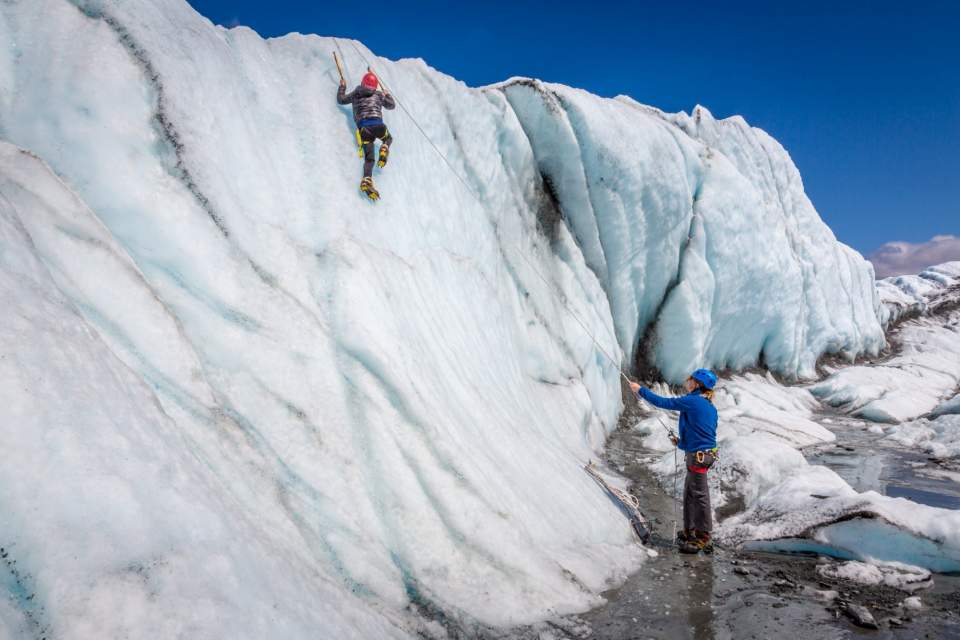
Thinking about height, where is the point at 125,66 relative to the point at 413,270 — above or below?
above

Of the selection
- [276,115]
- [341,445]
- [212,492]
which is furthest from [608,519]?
[276,115]

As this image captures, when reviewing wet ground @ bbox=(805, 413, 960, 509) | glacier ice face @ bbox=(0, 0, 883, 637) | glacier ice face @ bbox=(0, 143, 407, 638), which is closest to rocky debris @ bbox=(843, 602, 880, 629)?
glacier ice face @ bbox=(0, 0, 883, 637)

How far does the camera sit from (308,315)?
3.46 metres

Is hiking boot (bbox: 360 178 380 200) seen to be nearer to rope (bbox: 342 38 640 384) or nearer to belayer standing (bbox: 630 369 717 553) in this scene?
rope (bbox: 342 38 640 384)

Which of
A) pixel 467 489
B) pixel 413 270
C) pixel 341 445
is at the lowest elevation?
pixel 467 489


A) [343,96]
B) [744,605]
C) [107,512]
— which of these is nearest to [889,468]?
[744,605]

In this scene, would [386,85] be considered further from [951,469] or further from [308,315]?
[951,469]

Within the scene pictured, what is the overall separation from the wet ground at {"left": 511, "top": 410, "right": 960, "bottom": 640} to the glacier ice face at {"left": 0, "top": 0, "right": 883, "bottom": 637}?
188 mm

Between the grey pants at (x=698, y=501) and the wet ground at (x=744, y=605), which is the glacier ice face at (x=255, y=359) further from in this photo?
the grey pants at (x=698, y=501)

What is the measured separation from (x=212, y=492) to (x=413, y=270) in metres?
2.95

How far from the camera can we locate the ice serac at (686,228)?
969cm

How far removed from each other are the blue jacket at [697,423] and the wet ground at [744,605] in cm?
86

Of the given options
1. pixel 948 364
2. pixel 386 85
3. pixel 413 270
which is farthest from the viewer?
pixel 948 364

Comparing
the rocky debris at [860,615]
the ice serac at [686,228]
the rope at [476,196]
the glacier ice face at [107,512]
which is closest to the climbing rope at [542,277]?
the rope at [476,196]
